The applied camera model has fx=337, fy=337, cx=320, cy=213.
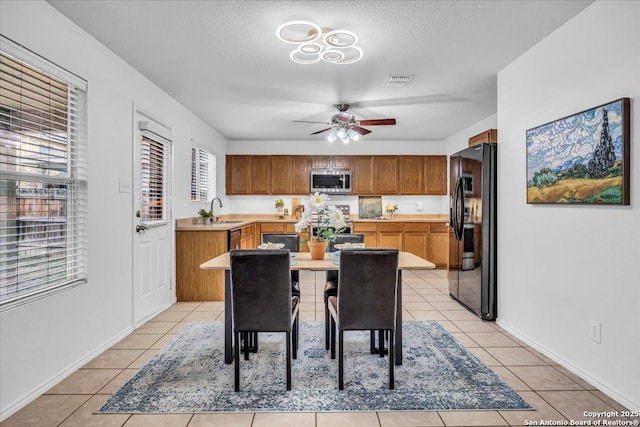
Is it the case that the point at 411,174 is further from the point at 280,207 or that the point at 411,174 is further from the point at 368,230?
the point at 280,207

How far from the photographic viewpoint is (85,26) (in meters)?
2.39

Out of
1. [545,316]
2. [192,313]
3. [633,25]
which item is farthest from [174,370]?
[633,25]

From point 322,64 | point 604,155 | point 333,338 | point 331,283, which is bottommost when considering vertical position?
point 333,338

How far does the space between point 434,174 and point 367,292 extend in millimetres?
4746

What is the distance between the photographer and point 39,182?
209 centimetres

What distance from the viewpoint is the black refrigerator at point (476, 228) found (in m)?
3.22

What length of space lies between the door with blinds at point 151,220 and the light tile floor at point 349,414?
13.4 inches

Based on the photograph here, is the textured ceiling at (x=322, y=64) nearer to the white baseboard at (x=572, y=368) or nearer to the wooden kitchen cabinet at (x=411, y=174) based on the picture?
the wooden kitchen cabinet at (x=411, y=174)

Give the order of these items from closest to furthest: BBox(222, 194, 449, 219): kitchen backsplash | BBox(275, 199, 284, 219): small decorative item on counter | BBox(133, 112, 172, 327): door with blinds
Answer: BBox(133, 112, 172, 327): door with blinds < BBox(275, 199, 284, 219): small decorative item on counter < BBox(222, 194, 449, 219): kitchen backsplash

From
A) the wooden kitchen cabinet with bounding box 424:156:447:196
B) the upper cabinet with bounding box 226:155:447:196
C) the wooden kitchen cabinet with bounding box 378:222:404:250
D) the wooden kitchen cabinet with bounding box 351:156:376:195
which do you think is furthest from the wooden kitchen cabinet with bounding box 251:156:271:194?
the wooden kitchen cabinet with bounding box 424:156:447:196

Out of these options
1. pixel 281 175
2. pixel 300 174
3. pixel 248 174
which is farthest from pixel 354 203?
pixel 248 174

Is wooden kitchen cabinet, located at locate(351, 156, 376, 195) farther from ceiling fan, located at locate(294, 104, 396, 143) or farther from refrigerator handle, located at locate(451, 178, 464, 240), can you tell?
refrigerator handle, located at locate(451, 178, 464, 240)

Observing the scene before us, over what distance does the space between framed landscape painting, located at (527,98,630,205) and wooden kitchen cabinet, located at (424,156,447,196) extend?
356cm

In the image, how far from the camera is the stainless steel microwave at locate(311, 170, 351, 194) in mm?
6160
